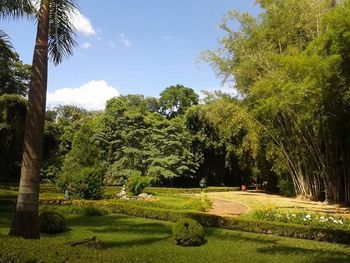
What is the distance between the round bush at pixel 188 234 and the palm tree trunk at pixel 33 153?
3.64 meters

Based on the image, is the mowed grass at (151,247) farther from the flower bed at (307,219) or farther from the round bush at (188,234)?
the flower bed at (307,219)

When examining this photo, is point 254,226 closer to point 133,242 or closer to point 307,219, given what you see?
point 307,219

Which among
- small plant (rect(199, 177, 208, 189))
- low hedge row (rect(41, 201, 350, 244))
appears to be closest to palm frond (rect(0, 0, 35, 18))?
low hedge row (rect(41, 201, 350, 244))

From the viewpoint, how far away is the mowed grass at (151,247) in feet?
22.5

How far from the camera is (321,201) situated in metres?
29.3

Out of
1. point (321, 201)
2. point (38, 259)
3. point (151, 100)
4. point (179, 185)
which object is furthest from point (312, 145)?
point (151, 100)

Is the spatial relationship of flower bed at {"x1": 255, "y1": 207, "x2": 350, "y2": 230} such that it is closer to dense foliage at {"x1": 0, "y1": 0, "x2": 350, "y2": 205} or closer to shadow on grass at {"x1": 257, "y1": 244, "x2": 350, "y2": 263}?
shadow on grass at {"x1": 257, "y1": 244, "x2": 350, "y2": 263}

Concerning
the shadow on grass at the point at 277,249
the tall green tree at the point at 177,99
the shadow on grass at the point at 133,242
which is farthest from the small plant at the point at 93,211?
the tall green tree at the point at 177,99

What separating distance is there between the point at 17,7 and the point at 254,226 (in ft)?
32.1

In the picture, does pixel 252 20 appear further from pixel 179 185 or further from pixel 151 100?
pixel 151 100

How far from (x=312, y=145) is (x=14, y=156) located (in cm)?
2217

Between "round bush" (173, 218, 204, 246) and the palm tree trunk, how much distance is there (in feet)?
12.0

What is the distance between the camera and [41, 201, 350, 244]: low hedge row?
12.7 metres

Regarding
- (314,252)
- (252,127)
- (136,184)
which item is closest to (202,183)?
(252,127)
